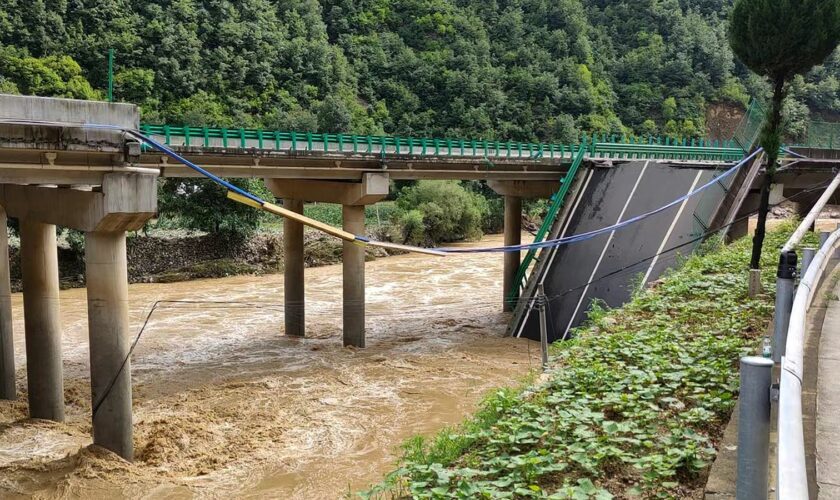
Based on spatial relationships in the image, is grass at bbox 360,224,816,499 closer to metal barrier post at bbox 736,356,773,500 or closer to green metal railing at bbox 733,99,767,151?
metal barrier post at bbox 736,356,773,500

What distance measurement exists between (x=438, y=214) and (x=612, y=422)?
136ft

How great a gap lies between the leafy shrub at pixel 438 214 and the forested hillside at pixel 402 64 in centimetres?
1196

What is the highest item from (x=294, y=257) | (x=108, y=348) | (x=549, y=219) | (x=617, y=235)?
(x=549, y=219)

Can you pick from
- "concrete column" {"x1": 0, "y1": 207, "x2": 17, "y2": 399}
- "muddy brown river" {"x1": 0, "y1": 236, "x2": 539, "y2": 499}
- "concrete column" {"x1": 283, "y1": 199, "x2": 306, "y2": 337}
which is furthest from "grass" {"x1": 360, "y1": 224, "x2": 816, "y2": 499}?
"concrete column" {"x1": 283, "y1": 199, "x2": 306, "y2": 337}

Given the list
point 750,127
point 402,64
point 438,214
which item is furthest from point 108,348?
point 402,64

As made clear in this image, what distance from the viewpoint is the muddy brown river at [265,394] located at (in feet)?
39.7

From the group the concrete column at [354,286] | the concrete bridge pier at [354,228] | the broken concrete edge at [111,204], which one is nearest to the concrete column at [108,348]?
the broken concrete edge at [111,204]

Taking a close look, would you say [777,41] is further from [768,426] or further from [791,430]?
[791,430]

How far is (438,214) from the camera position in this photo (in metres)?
47.8

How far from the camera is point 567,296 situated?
881 inches

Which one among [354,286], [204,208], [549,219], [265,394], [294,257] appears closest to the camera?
[265,394]

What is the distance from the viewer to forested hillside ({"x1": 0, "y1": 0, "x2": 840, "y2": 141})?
54.6m

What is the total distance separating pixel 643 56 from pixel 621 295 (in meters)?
71.5

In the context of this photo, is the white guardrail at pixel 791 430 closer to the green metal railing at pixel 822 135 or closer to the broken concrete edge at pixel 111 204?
the broken concrete edge at pixel 111 204
